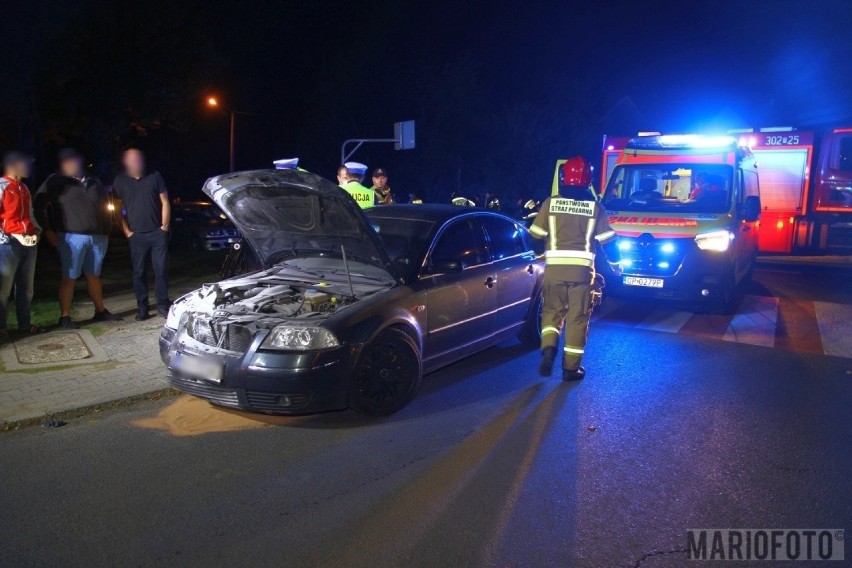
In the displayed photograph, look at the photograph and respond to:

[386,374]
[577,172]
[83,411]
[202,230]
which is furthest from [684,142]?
[202,230]

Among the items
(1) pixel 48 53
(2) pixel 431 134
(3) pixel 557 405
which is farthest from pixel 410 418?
(2) pixel 431 134

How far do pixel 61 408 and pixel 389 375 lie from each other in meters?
2.61

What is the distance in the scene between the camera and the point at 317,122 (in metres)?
31.9

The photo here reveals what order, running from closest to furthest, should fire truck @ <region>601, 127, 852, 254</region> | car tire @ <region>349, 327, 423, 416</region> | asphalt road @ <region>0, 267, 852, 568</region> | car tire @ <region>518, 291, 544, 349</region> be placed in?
asphalt road @ <region>0, 267, 852, 568</region>, car tire @ <region>349, 327, 423, 416</region>, car tire @ <region>518, 291, 544, 349</region>, fire truck @ <region>601, 127, 852, 254</region>

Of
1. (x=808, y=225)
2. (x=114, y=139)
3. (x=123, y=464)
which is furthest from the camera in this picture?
(x=114, y=139)

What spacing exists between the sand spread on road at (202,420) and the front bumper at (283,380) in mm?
304

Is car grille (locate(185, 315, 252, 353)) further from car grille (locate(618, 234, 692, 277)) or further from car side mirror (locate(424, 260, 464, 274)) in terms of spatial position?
car grille (locate(618, 234, 692, 277))

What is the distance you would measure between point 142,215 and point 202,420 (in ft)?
12.3

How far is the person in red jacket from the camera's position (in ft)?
22.3

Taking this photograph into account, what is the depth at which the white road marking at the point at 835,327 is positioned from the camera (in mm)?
7445

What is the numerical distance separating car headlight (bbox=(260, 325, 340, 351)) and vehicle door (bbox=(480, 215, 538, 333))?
220 centimetres

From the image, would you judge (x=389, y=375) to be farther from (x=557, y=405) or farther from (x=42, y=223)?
(x=42, y=223)

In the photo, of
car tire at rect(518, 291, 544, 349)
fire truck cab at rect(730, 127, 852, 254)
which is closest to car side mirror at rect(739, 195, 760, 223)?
car tire at rect(518, 291, 544, 349)

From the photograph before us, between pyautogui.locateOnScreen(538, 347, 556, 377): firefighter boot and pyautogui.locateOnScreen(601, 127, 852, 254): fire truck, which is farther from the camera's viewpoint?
pyautogui.locateOnScreen(601, 127, 852, 254): fire truck
